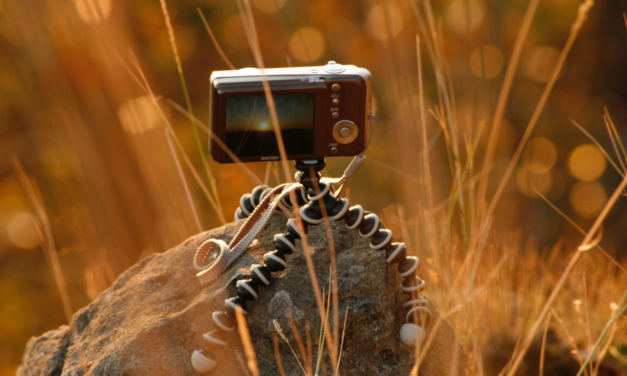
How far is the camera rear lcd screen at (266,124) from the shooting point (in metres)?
0.99

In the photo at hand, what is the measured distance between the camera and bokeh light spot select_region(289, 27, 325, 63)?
13.5 ft

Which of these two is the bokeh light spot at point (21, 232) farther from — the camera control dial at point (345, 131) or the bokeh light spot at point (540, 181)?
the bokeh light spot at point (540, 181)

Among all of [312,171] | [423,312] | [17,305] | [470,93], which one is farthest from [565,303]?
[17,305]

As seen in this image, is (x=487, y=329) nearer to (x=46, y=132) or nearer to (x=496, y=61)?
(x=496, y=61)

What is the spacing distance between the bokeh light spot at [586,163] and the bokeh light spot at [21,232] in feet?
16.6

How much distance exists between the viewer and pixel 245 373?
1050 millimetres

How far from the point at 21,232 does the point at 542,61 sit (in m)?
4.86

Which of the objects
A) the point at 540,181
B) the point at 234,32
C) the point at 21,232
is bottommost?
the point at 540,181

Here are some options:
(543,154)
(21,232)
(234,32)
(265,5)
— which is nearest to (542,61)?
(543,154)

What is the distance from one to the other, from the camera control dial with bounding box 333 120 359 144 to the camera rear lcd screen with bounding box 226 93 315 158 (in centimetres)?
5

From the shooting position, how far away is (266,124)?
40.2 inches

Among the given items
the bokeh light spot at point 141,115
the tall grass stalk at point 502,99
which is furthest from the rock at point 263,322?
the bokeh light spot at point 141,115

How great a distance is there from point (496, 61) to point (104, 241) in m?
3.66

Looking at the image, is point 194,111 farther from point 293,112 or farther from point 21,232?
point 293,112
